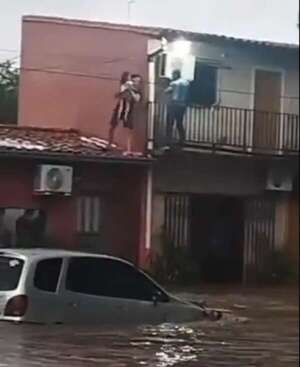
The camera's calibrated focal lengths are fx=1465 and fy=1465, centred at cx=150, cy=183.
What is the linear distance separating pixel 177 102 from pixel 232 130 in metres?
0.59

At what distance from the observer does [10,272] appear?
6.93m

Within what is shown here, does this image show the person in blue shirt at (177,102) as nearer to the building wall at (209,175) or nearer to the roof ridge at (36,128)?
the building wall at (209,175)

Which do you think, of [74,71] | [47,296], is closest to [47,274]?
[47,296]

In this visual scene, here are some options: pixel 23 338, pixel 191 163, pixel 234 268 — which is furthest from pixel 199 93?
pixel 23 338

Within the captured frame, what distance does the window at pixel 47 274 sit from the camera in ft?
22.7

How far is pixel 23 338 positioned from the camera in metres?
6.79

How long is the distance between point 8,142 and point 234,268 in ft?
5.65

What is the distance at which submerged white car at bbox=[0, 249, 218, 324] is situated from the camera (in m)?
6.80

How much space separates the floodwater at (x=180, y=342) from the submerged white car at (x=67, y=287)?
0.07m

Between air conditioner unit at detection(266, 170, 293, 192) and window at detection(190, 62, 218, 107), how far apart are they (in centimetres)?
51

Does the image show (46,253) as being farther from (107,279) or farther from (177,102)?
(177,102)

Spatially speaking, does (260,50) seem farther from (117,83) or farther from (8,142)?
(8,142)

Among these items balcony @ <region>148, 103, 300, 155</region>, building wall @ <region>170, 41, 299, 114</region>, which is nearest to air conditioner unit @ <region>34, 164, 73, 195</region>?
balcony @ <region>148, 103, 300, 155</region>

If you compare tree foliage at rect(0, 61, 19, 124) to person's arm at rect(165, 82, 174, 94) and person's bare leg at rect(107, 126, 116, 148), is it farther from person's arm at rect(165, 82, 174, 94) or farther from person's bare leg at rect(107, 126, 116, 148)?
person's arm at rect(165, 82, 174, 94)
